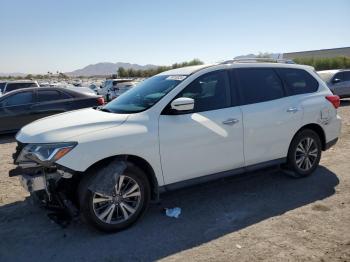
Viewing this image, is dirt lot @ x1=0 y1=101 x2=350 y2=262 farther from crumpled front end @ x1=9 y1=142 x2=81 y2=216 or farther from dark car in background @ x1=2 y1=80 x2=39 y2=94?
dark car in background @ x1=2 y1=80 x2=39 y2=94

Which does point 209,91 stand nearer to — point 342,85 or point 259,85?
point 259,85

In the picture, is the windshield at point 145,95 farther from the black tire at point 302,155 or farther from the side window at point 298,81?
the black tire at point 302,155

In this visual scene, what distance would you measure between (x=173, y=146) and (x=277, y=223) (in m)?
1.50

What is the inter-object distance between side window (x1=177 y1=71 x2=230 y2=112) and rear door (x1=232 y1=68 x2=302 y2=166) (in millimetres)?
246

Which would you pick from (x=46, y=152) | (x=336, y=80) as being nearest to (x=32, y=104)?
(x=46, y=152)

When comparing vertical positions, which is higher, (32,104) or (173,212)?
(32,104)

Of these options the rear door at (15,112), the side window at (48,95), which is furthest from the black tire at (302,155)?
the rear door at (15,112)

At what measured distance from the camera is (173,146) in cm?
444

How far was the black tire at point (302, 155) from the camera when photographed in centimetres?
570

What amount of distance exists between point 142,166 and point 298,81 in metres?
3.00

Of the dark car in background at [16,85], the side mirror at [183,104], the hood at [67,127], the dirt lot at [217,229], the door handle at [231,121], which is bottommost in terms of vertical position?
the dirt lot at [217,229]

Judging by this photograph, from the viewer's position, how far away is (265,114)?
525cm

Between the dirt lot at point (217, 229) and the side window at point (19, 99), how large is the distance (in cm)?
585

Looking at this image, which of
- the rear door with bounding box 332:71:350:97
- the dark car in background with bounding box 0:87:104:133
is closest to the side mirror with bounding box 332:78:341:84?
the rear door with bounding box 332:71:350:97
